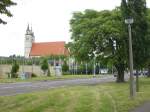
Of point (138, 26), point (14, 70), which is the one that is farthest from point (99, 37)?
point (14, 70)

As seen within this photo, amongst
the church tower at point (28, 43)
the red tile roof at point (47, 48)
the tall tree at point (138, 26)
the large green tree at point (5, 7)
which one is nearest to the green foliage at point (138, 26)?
the tall tree at point (138, 26)

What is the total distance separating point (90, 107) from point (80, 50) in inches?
1144

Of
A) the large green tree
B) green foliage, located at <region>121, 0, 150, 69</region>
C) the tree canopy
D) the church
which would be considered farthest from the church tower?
the large green tree

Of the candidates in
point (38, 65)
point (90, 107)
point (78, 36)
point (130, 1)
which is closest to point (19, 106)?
point (90, 107)

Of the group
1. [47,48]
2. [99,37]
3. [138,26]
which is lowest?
[138,26]

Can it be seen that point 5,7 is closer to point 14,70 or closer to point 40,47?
point 14,70

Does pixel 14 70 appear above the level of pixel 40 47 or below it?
below

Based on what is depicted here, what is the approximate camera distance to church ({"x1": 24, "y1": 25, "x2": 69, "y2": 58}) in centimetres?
16762

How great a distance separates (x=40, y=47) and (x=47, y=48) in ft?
14.8

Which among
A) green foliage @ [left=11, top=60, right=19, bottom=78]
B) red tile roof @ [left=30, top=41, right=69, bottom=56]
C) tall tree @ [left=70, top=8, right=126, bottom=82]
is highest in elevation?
red tile roof @ [left=30, top=41, right=69, bottom=56]

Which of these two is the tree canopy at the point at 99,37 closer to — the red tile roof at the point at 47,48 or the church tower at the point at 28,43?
the red tile roof at the point at 47,48

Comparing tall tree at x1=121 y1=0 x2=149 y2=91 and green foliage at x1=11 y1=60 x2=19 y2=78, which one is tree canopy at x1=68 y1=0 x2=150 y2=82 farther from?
green foliage at x1=11 y1=60 x2=19 y2=78

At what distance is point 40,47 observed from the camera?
6909 inches

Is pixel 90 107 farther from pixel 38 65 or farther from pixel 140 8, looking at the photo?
pixel 38 65
